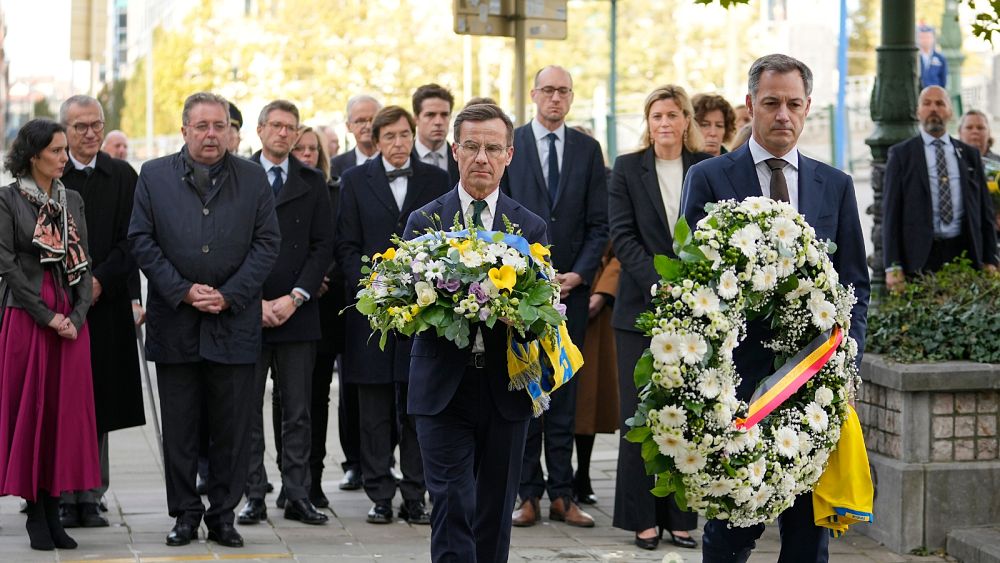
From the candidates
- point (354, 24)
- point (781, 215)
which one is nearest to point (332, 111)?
point (354, 24)

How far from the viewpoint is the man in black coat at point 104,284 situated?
8.98 metres

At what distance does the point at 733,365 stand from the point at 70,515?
4.93 meters

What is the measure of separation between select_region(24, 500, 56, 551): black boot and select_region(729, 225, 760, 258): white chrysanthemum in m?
4.45

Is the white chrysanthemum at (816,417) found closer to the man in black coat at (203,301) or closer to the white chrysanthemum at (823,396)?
the white chrysanthemum at (823,396)

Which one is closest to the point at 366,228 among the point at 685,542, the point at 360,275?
the point at 360,275

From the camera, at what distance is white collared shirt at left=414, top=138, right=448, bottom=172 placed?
403 inches

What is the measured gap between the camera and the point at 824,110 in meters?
29.9

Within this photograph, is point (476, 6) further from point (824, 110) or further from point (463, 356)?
point (824, 110)

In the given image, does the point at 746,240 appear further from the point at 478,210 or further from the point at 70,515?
the point at 70,515

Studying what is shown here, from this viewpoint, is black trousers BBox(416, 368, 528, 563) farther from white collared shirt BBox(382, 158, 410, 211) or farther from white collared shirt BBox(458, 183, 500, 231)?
white collared shirt BBox(382, 158, 410, 211)

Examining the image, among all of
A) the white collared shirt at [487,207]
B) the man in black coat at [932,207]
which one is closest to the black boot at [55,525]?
the white collared shirt at [487,207]

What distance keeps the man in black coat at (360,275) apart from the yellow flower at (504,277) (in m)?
3.27

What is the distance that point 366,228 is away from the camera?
30.5ft

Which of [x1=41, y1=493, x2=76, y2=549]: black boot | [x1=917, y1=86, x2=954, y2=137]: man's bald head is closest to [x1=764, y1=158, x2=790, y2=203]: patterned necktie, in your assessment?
[x1=41, y1=493, x2=76, y2=549]: black boot
